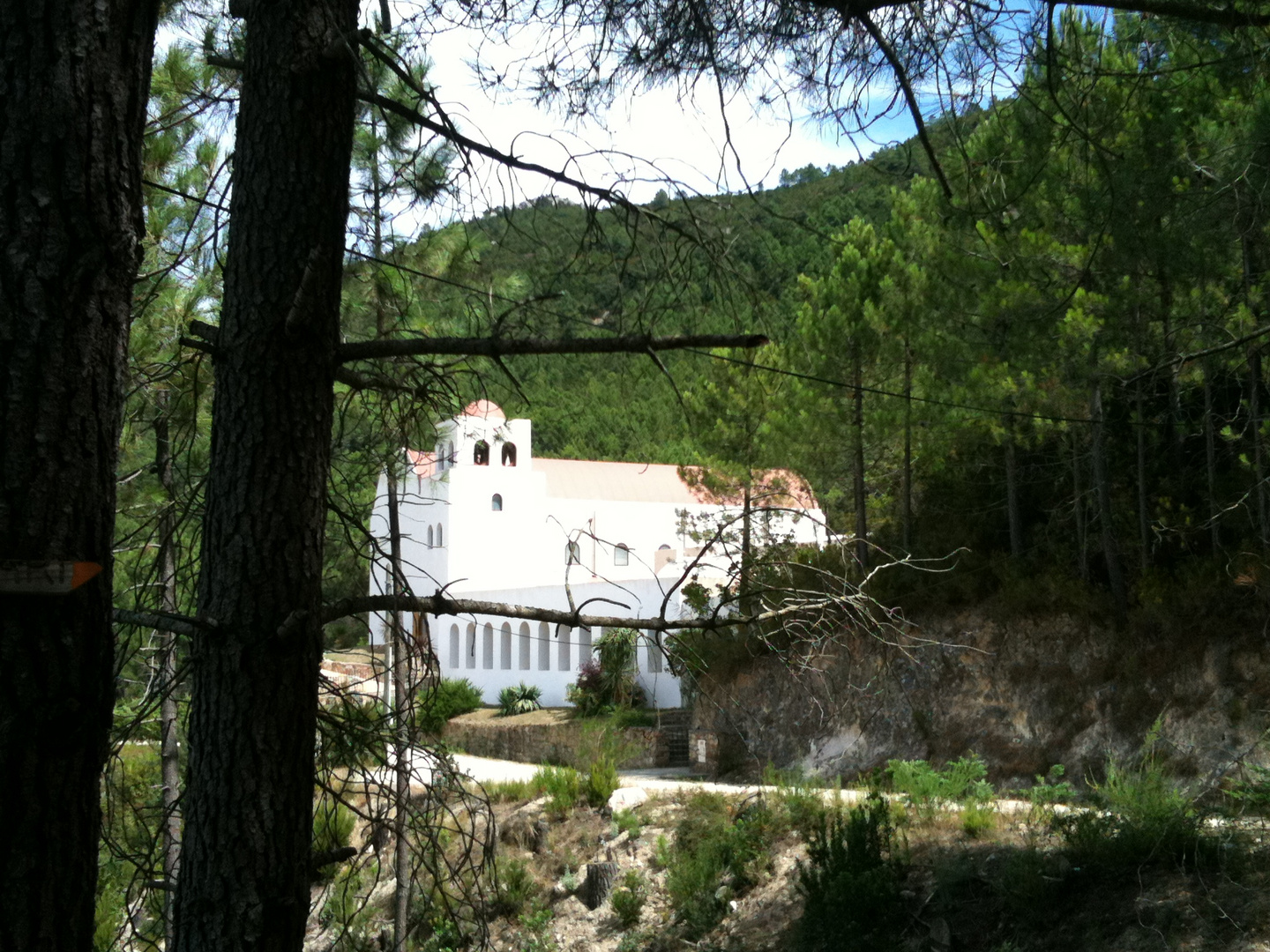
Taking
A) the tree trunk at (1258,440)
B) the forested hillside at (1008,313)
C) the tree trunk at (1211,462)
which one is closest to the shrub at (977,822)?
the forested hillside at (1008,313)

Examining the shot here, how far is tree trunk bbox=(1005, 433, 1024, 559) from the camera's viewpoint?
15094mm

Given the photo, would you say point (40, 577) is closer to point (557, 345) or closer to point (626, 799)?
point (557, 345)

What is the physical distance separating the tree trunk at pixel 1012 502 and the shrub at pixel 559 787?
644cm

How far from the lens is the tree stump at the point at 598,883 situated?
12.6 metres

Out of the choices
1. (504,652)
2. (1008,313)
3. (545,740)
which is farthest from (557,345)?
(504,652)

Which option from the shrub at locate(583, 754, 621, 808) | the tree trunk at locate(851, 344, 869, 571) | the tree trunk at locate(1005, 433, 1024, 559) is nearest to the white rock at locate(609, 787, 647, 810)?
the shrub at locate(583, 754, 621, 808)

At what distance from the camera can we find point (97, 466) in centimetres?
196

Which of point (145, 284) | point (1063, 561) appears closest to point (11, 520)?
point (145, 284)

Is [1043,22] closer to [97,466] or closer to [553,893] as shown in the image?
[97,466]

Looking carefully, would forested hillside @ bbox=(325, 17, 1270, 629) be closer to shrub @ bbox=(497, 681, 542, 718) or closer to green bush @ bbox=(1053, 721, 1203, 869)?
green bush @ bbox=(1053, 721, 1203, 869)

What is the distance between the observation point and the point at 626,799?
14.1 m

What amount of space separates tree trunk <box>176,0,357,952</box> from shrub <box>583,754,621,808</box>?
11682 millimetres

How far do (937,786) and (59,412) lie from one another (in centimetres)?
1075

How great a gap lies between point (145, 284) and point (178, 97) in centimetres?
106
